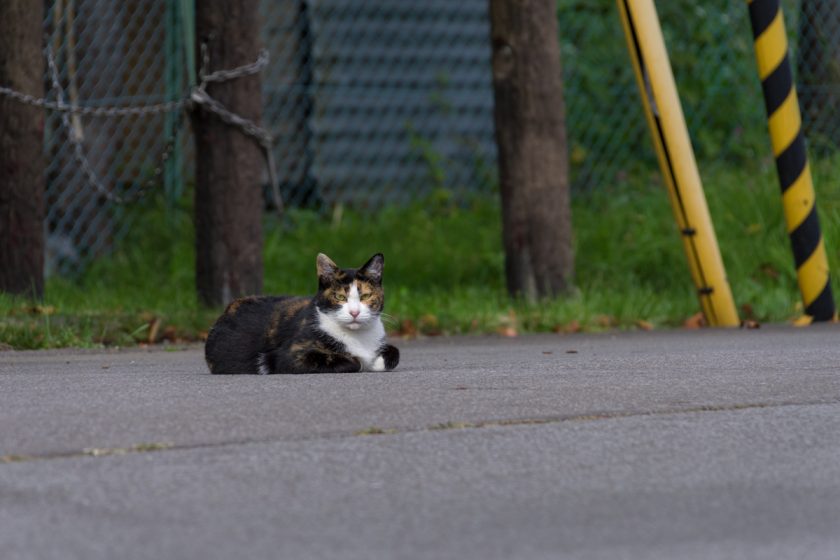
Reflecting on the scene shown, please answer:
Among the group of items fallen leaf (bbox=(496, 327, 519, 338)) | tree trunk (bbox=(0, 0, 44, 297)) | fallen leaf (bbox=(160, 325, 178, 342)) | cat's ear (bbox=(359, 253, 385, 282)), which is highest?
tree trunk (bbox=(0, 0, 44, 297))

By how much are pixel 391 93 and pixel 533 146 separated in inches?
161

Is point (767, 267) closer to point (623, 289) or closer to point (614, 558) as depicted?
point (623, 289)

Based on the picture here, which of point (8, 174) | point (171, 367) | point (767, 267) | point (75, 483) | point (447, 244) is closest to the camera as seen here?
point (75, 483)

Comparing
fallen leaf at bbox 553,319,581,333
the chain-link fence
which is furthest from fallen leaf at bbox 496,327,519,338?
the chain-link fence

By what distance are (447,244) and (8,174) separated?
3.64 metres

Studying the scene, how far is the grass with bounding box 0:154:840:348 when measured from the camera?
23.7 ft

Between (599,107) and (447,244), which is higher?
(599,107)

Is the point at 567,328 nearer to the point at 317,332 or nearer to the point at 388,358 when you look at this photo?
the point at 388,358

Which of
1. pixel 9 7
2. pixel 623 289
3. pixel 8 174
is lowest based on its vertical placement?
pixel 623 289

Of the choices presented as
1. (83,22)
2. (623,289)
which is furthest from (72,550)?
(83,22)

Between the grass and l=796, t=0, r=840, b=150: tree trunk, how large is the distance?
0.72m

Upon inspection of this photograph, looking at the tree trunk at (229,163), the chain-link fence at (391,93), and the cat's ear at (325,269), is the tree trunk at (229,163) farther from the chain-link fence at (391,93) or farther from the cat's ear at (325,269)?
the chain-link fence at (391,93)

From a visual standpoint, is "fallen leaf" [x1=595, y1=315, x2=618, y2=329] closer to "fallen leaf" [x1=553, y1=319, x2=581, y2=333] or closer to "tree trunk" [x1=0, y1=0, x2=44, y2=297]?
"fallen leaf" [x1=553, y1=319, x2=581, y2=333]

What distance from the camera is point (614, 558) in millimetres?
2557
